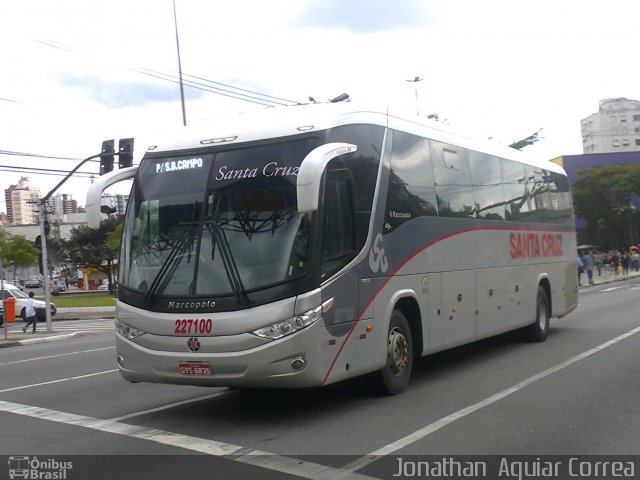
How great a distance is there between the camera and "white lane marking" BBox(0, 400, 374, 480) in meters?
6.11

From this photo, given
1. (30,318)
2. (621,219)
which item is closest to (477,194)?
(30,318)

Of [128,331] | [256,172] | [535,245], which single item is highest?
[256,172]

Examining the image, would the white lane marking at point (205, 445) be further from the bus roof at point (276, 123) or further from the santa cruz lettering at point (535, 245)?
the santa cruz lettering at point (535, 245)

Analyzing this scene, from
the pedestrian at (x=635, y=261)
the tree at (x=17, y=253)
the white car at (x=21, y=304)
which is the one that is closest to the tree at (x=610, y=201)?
the pedestrian at (x=635, y=261)

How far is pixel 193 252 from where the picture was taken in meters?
8.05

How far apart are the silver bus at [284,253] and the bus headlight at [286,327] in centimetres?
1

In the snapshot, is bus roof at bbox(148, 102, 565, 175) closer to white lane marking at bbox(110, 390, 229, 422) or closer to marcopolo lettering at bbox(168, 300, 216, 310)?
marcopolo lettering at bbox(168, 300, 216, 310)

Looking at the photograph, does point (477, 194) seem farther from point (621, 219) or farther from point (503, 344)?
point (621, 219)

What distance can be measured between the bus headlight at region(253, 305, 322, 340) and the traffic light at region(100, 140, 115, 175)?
17.0m

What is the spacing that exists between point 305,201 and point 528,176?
8.80 m

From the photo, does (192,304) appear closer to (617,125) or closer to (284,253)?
(284,253)

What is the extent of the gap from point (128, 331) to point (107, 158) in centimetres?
1614

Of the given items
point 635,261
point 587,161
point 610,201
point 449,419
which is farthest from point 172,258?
point 587,161

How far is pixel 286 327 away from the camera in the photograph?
7602 millimetres
